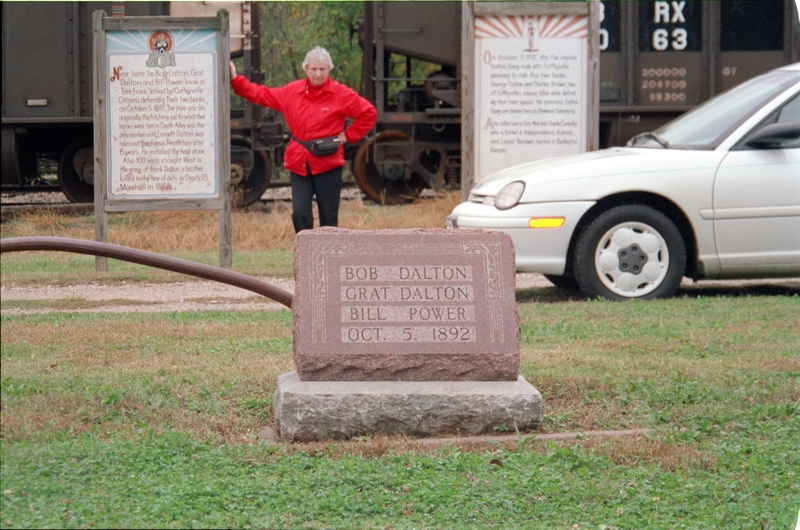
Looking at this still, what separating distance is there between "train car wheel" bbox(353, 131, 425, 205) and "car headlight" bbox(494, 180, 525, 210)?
8.19 m

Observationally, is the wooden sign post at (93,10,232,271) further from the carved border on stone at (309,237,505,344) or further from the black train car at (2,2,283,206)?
the carved border on stone at (309,237,505,344)

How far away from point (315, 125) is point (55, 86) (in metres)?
7.39

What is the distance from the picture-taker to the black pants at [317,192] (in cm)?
865

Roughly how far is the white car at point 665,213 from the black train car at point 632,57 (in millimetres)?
7230

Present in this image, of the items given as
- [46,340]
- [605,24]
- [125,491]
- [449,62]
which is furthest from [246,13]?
[125,491]

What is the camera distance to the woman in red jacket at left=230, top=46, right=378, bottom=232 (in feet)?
27.9

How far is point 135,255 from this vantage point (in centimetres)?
422

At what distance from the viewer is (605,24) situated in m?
14.9

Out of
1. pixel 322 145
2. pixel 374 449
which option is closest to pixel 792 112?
pixel 322 145

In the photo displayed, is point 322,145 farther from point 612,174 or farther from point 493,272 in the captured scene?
point 493,272

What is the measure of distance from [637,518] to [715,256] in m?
4.56

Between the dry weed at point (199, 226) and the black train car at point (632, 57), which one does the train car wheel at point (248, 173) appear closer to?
the dry weed at point (199, 226)

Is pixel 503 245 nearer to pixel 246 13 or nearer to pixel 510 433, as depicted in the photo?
pixel 510 433

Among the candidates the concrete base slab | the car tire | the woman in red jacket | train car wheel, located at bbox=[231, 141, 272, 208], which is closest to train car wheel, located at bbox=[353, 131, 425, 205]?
train car wheel, located at bbox=[231, 141, 272, 208]
